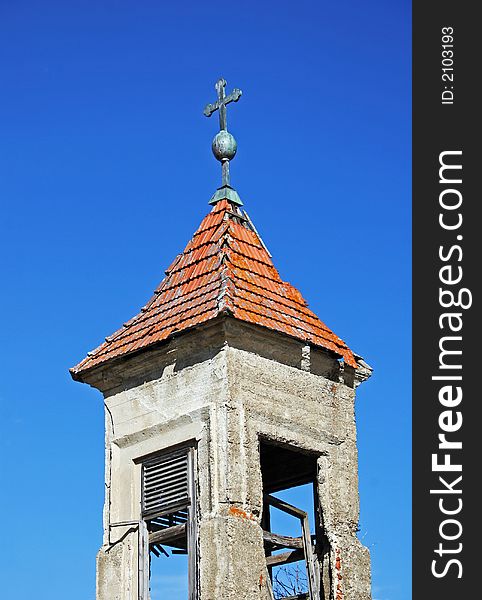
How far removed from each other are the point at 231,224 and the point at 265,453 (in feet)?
8.79

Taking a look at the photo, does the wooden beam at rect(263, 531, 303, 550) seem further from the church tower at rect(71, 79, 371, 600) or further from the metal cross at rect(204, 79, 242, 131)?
the metal cross at rect(204, 79, 242, 131)

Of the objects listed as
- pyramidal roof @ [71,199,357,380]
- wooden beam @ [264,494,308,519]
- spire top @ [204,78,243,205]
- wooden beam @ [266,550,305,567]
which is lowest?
wooden beam @ [266,550,305,567]

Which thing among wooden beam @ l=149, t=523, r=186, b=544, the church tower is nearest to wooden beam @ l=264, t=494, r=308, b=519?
the church tower

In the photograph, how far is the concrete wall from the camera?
11.0 m

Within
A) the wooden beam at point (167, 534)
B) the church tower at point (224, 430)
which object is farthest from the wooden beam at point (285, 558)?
the wooden beam at point (167, 534)

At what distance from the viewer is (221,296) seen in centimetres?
1186

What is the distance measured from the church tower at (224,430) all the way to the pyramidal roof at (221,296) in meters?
0.02

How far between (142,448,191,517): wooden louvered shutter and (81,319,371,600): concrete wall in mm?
118

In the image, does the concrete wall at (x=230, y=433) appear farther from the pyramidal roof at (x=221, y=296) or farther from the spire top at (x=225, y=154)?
the spire top at (x=225, y=154)

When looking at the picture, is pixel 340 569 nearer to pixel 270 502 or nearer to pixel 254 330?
pixel 270 502

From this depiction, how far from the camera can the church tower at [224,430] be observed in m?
11.2

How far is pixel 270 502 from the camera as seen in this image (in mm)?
13000

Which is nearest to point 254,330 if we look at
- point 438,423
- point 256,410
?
point 256,410

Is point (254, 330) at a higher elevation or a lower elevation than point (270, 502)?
higher
